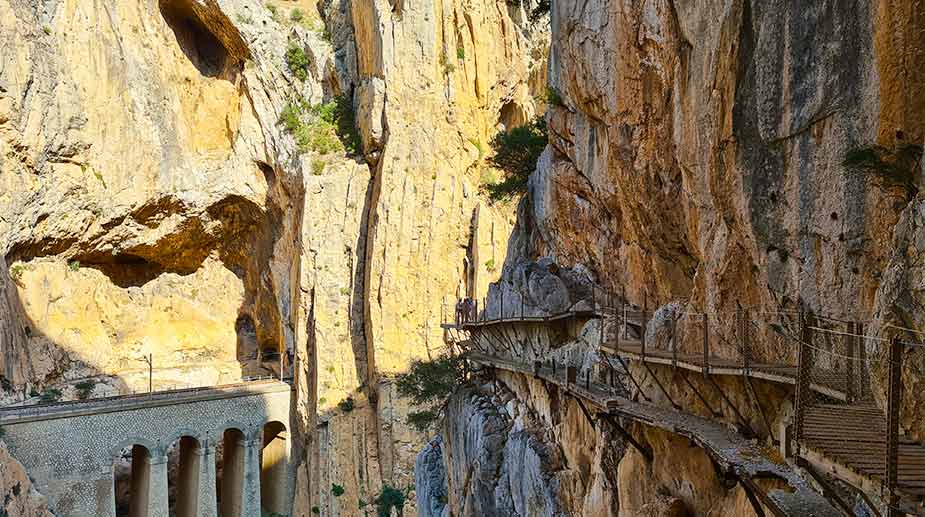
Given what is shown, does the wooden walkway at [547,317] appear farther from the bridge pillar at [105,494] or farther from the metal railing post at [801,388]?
the bridge pillar at [105,494]

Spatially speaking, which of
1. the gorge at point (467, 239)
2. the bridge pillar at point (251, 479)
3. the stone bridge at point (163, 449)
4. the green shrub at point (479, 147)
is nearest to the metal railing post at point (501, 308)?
the gorge at point (467, 239)

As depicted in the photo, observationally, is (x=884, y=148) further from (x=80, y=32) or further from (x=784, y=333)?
(x=80, y=32)

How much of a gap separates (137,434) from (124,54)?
66.1ft

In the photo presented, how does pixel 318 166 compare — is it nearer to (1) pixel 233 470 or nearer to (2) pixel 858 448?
(1) pixel 233 470

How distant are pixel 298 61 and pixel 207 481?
23119 mm

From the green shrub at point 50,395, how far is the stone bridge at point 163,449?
456 cm

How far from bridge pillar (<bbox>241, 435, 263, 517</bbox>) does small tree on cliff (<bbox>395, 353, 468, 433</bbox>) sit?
25.8 ft

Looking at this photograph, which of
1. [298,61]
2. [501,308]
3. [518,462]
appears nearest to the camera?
[518,462]

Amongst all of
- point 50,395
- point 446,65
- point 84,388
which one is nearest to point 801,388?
point 446,65

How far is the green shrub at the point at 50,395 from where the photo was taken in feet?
114

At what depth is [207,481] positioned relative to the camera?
33.5 meters

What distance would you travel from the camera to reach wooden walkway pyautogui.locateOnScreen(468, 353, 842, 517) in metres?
5.24

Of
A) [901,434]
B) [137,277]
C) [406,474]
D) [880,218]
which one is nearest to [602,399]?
[880,218]

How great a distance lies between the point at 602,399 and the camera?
10062 millimetres
